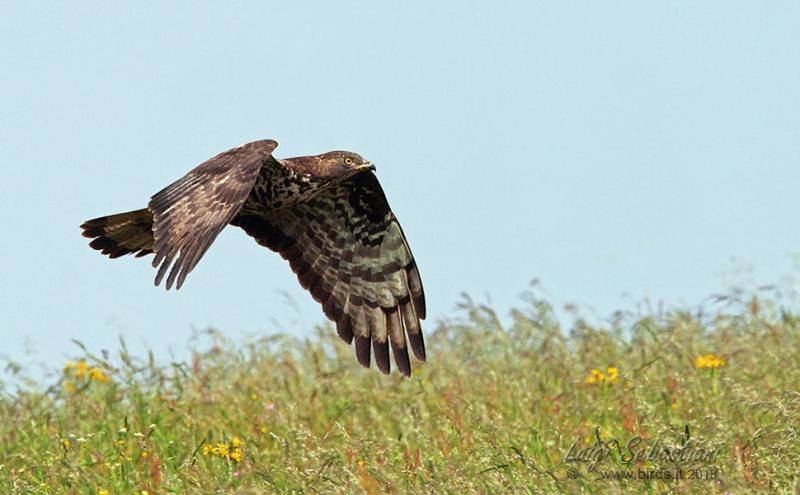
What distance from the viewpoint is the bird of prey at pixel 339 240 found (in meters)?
8.59

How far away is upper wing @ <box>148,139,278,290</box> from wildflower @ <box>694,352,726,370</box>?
2.76 meters

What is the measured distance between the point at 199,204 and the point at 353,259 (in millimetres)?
2270

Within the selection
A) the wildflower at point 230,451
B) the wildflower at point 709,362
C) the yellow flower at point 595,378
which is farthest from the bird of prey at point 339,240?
the wildflower at point 230,451

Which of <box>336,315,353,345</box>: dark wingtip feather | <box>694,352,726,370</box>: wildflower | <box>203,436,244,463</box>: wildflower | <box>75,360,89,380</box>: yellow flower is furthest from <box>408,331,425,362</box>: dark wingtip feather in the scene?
<box>203,436,244,463</box>: wildflower

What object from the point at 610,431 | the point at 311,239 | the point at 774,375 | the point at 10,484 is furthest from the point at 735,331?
the point at 10,484

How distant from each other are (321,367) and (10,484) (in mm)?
2846

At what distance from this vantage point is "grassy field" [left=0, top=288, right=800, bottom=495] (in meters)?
5.86

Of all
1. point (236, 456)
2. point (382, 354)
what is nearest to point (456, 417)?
point (236, 456)

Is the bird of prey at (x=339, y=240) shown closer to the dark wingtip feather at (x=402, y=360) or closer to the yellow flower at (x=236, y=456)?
the dark wingtip feather at (x=402, y=360)

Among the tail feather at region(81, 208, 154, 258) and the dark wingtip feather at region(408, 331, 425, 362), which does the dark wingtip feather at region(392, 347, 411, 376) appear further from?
the tail feather at region(81, 208, 154, 258)

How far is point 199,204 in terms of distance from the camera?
7.09m

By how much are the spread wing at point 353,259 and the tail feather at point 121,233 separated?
65 cm

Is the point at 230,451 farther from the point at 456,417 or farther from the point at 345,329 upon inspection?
the point at 345,329

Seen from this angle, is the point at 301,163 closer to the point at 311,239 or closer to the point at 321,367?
the point at 311,239
